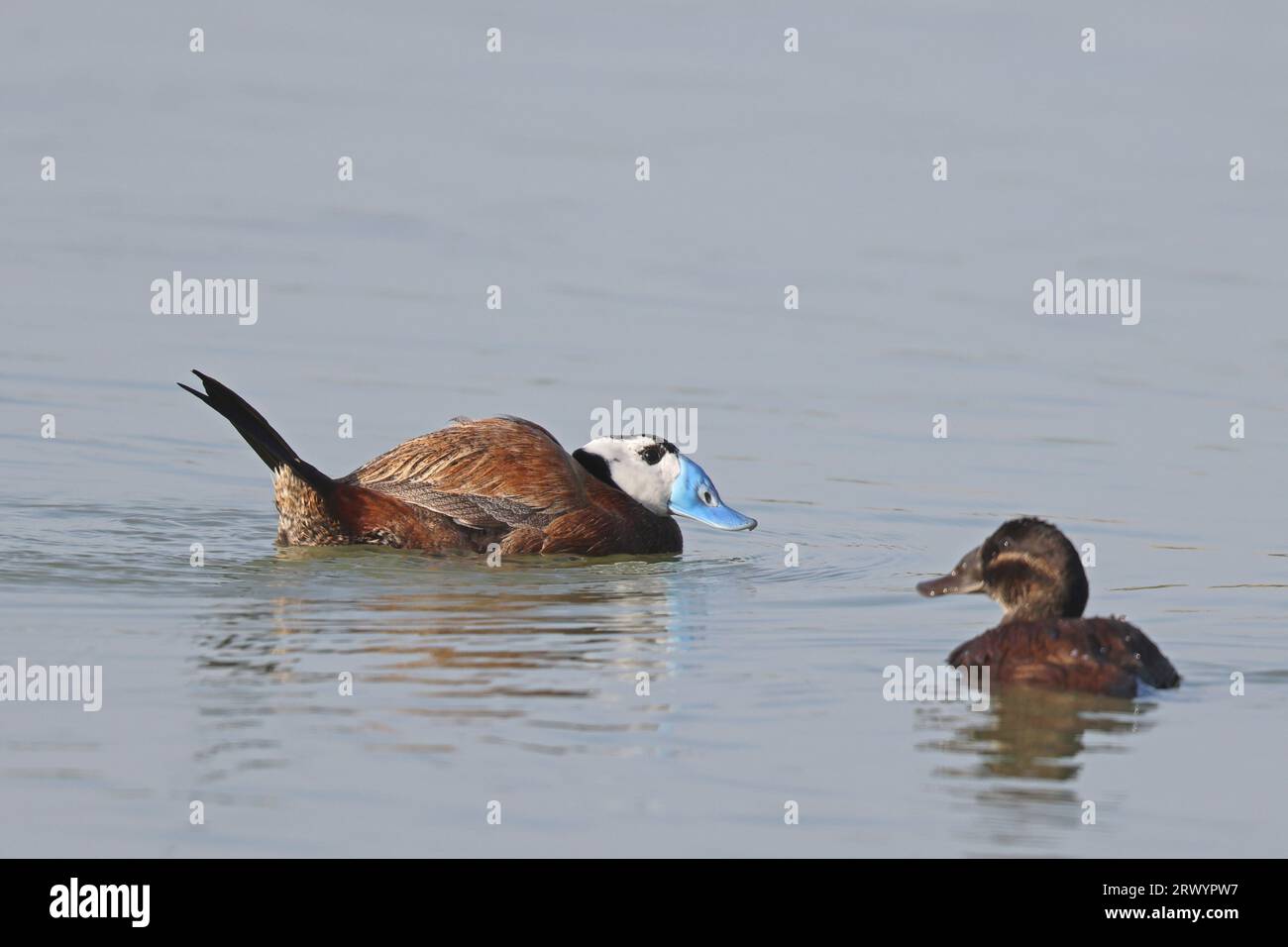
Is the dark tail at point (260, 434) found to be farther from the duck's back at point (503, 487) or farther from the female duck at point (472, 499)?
the duck's back at point (503, 487)

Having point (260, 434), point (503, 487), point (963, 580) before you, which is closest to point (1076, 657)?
point (963, 580)

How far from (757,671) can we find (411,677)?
1.60m

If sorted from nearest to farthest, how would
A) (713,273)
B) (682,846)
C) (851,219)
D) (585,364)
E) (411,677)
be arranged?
1. (682,846)
2. (411,677)
3. (585,364)
4. (713,273)
5. (851,219)

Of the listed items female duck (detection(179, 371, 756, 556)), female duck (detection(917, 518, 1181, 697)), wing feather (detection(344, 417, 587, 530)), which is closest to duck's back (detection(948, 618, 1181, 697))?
female duck (detection(917, 518, 1181, 697))

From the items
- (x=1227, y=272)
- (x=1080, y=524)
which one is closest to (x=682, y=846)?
(x=1080, y=524)

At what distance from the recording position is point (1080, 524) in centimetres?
1445

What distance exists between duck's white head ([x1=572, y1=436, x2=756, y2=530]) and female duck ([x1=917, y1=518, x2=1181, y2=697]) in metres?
3.10

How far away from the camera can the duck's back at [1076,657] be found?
33.2 ft

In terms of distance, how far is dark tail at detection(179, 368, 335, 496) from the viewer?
12742 mm

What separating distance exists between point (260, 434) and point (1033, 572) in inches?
177

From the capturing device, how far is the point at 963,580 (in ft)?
36.8

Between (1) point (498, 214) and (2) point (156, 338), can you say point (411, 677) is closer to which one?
(2) point (156, 338)

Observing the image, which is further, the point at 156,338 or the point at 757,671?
the point at 156,338

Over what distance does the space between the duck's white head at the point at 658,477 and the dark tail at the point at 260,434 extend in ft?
6.10
